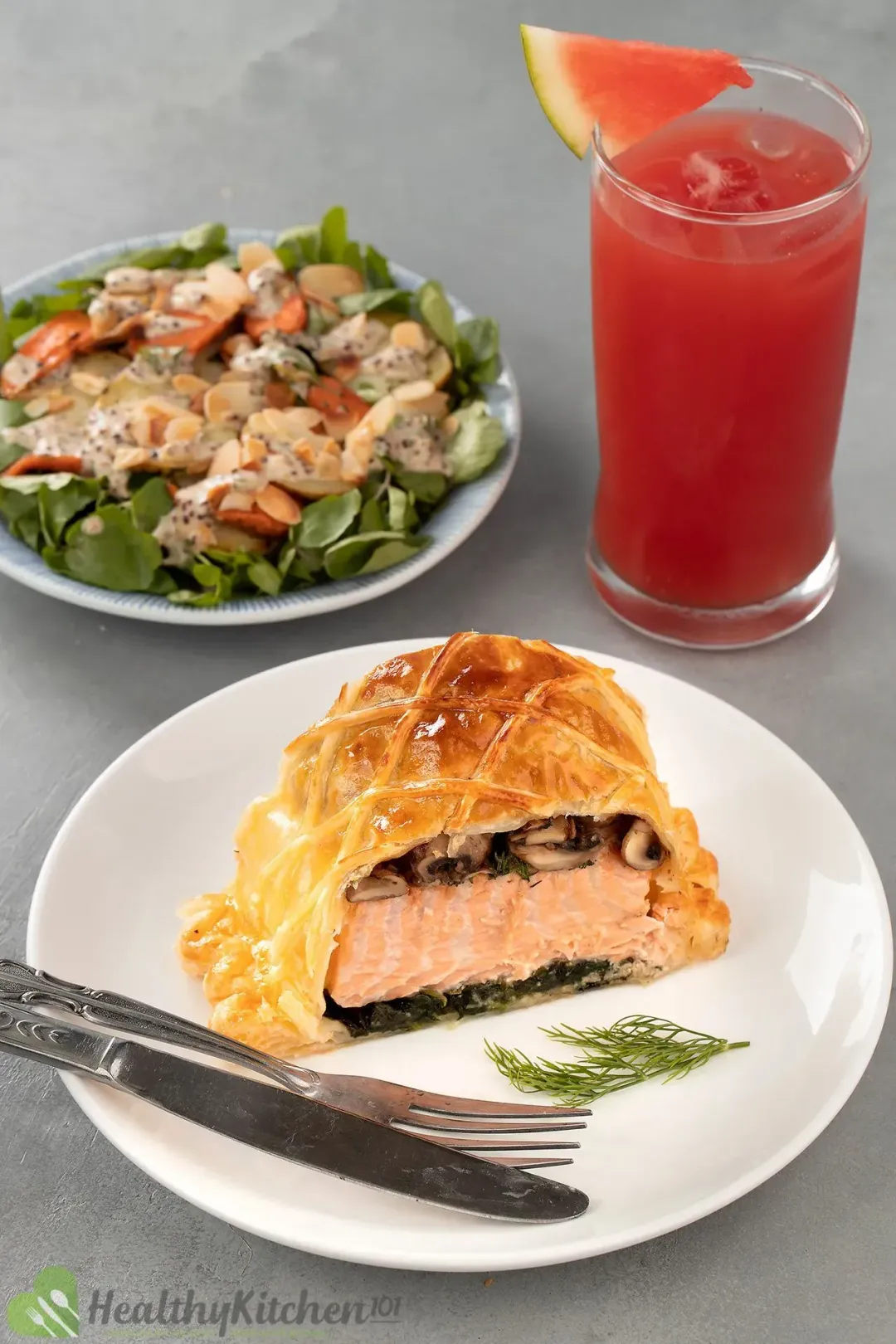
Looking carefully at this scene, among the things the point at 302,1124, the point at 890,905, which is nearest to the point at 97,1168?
the point at 302,1124

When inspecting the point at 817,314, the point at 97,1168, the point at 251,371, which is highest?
the point at 817,314

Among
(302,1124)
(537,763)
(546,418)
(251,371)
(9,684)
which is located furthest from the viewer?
(546,418)

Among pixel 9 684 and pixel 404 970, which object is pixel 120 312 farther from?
pixel 404 970

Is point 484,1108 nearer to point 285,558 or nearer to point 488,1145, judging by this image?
point 488,1145

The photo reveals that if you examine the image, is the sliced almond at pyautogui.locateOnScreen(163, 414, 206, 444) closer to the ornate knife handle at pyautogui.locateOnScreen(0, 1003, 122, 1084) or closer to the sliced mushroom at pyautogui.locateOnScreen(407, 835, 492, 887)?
the sliced mushroom at pyautogui.locateOnScreen(407, 835, 492, 887)

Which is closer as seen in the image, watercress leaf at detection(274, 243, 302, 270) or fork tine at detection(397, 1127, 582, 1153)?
fork tine at detection(397, 1127, 582, 1153)

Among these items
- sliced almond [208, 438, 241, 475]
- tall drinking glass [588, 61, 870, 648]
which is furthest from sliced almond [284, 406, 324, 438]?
tall drinking glass [588, 61, 870, 648]

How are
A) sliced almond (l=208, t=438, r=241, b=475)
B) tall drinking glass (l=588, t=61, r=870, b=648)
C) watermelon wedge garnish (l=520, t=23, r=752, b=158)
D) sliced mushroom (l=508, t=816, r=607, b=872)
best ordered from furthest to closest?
1. sliced almond (l=208, t=438, r=241, b=475)
2. tall drinking glass (l=588, t=61, r=870, b=648)
3. watermelon wedge garnish (l=520, t=23, r=752, b=158)
4. sliced mushroom (l=508, t=816, r=607, b=872)
